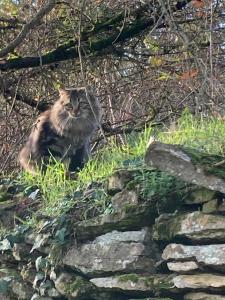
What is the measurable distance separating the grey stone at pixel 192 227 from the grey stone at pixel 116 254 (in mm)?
141

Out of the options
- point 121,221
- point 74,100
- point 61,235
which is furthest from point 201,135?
point 74,100

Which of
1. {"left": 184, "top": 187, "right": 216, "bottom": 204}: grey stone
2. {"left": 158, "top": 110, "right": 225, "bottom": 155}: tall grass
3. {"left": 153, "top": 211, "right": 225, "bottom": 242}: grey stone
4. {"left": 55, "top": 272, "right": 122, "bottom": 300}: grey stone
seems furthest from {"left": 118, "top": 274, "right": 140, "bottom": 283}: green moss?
{"left": 158, "top": 110, "right": 225, "bottom": 155}: tall grass

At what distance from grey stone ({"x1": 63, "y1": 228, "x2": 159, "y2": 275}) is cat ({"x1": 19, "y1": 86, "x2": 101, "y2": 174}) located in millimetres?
2542

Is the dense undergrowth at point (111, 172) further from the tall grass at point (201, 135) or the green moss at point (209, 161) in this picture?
the green moss at point (209, 161)

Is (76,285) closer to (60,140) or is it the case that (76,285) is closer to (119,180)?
(119,180)

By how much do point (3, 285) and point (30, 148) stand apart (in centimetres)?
240

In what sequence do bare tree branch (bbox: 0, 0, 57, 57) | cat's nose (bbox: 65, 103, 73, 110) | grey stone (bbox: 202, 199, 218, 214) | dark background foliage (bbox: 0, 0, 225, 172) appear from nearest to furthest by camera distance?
grey stone (bbox: 202, 199, 218, 214) → bare tree branch (bbox: 0, 0, 57, 57) → dark background foliage (bbox: 0, 0, 225, 172) → cat's nose (bbox: 65, 103, 73, 110)

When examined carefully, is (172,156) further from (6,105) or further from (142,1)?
(6,105)

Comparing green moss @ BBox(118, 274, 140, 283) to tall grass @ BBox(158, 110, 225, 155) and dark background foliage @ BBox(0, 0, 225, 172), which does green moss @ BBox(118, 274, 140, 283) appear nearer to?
tall grass @ BBox(158, 110, 225, 155)

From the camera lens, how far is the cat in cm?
796

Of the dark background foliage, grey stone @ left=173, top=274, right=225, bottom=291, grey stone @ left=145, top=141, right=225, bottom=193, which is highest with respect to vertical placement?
the dark background foliage

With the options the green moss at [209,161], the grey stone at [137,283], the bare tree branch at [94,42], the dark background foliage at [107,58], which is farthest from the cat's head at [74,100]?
the grey stone at [137,283]

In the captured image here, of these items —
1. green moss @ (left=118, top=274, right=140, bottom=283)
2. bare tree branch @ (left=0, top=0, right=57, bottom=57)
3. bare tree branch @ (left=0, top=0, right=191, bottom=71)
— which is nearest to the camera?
green moss @ (left=118, top=274, right=140, bottom=283)

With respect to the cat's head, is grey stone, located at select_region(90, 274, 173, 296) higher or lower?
lower
